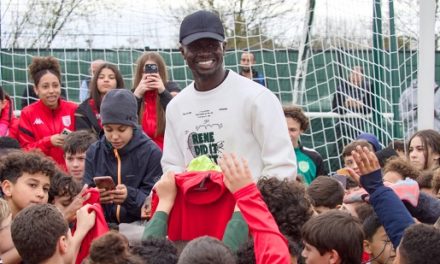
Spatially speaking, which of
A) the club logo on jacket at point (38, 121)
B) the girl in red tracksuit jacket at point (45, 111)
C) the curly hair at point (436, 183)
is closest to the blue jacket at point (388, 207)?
the curly hair at point (436, 183)

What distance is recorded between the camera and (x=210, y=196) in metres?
4.95

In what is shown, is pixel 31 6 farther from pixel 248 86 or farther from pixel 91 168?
pixel 248 86

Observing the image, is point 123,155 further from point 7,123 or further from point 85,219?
point 7,123

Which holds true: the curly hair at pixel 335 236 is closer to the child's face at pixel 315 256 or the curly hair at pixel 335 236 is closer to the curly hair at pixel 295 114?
the child's face at pixel 315 256

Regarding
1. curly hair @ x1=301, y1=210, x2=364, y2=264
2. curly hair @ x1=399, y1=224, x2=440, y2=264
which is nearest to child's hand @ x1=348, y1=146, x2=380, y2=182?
curly hair @ x1=301, y1=210, x2=364, y2=264

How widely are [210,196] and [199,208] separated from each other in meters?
0.09

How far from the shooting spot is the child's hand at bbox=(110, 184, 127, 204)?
6.33 metres

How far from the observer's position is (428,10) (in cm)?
850

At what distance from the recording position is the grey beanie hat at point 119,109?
672cm

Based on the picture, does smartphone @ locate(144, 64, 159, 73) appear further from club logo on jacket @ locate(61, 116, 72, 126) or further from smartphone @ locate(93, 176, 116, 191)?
smartphone @ locate(93, 176, 116, 191)

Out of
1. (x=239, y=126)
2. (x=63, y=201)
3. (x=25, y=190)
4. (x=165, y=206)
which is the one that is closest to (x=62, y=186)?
(x=63, y=201)

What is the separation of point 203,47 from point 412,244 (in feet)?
5.36

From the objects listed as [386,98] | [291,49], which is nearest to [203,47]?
[386,98]

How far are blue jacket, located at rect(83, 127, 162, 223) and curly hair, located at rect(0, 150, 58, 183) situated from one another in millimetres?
496
